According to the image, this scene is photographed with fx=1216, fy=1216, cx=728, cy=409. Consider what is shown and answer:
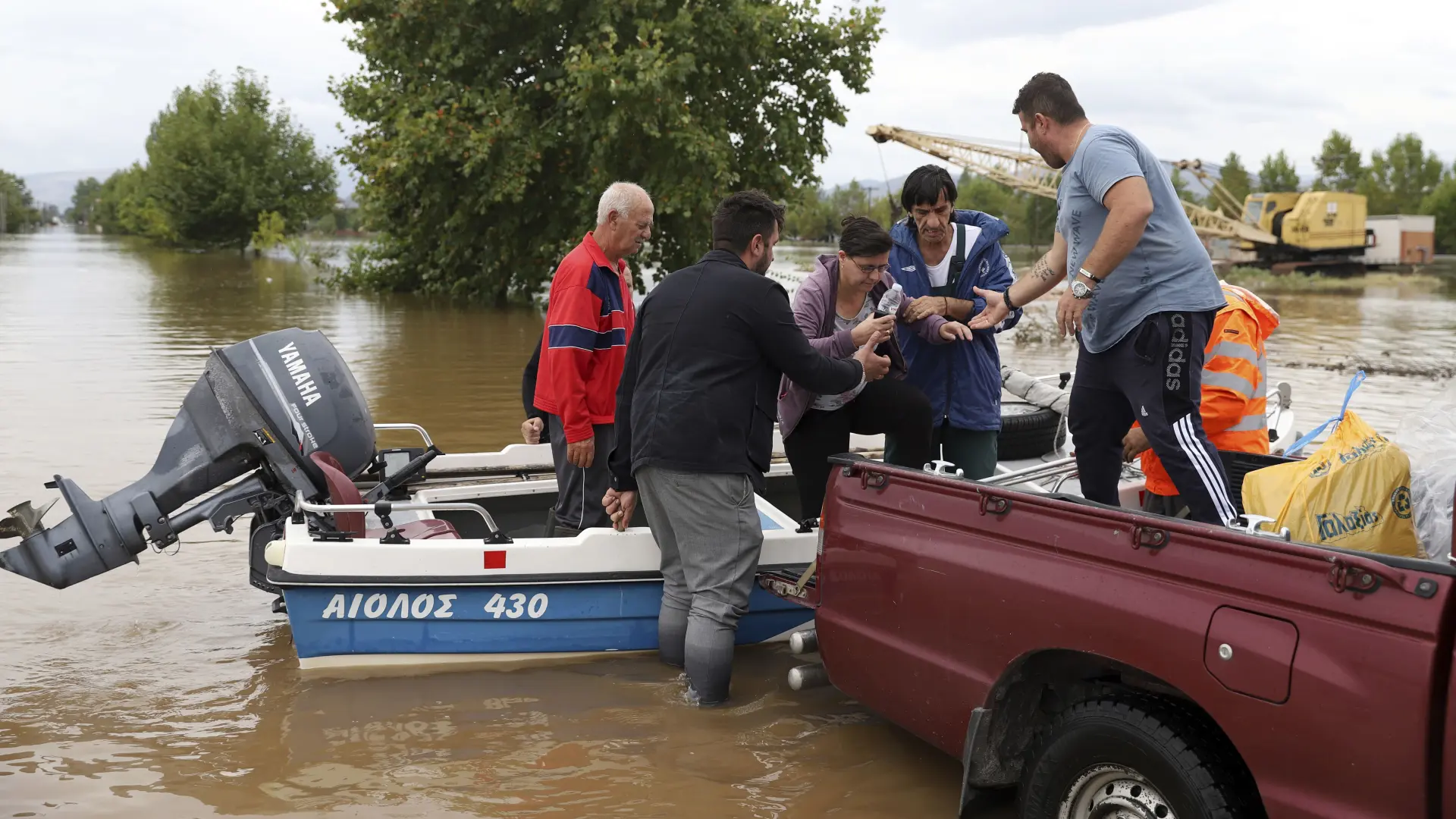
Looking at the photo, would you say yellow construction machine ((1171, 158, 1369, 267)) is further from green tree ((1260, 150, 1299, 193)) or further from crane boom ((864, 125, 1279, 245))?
green tree ((1260, 150, 1299, 193))

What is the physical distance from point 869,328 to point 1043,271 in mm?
694

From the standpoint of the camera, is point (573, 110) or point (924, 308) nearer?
point (924, 308)

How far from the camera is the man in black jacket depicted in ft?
14.9

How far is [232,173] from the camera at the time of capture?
59.8 meters

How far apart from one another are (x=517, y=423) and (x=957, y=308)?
7.08 meters

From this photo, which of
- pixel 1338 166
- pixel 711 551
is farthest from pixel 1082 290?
pixel 1338 166

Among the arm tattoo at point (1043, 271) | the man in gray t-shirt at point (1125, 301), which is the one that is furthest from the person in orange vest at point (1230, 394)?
the arm tattoo at point (1043, 271)

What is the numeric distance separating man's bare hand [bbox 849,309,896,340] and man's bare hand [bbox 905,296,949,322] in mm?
203

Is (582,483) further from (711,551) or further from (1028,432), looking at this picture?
(1028,432)

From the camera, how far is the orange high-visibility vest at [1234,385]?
15.5 ft

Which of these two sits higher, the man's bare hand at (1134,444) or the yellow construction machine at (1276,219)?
the yellow construction machine at (1276,219)

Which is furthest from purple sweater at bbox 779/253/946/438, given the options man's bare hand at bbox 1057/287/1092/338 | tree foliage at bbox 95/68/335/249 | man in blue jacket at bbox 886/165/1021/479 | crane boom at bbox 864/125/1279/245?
tree foliage at bbox 95/68/335/249

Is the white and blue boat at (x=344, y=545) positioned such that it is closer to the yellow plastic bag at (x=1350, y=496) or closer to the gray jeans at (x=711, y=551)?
the gray jeans at (x=711, y=551)

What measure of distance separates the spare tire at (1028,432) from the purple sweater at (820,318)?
2618 millimetres
